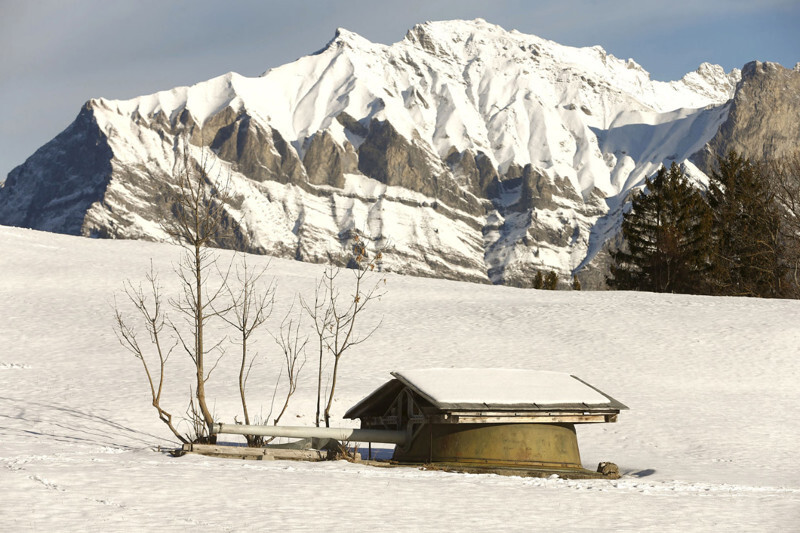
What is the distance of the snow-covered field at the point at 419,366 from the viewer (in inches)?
534

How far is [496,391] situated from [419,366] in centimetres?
1473

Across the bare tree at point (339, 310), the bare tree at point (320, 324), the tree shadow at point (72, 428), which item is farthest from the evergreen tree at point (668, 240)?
the tree shadow at point (72, 428)

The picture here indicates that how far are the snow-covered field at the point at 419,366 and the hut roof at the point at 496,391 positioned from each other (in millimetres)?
1819

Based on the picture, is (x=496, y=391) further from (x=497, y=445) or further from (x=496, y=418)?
(x=497, y=445)

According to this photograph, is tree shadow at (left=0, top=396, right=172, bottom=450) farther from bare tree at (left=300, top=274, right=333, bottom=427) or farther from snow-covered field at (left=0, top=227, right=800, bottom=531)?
bare tree at (left=300, top=274, right=333, bottom=427)

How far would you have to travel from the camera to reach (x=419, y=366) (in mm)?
34562

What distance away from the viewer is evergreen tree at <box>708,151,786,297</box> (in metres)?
59.2

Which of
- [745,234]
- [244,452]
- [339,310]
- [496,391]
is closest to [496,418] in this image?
[496,391]

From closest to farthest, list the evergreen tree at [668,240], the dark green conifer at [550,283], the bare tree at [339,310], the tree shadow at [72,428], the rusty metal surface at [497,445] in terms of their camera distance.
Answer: the rusty metal surface at [497,445], the tree shadow at [72,428], the bare tree at [339,310], the evergreen tree at [668,240], the dark green conifer at [550,283]


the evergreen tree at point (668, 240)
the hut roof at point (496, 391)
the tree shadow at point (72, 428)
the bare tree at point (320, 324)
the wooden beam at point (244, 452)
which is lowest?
the wooden beam at point (244, 452)

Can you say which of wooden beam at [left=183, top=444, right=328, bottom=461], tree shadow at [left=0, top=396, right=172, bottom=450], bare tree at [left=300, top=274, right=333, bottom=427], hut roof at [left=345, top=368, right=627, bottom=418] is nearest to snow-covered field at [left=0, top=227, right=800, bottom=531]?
tree shadow at [left=0, top=396, right=172, bottom=450]

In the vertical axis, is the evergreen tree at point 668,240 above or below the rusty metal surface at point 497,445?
above

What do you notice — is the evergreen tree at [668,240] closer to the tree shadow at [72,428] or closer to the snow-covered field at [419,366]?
the snow-covered field at [419,366]

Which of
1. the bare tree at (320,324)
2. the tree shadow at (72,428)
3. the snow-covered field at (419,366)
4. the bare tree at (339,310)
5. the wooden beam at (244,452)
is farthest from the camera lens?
the bare tree at (339,310)
